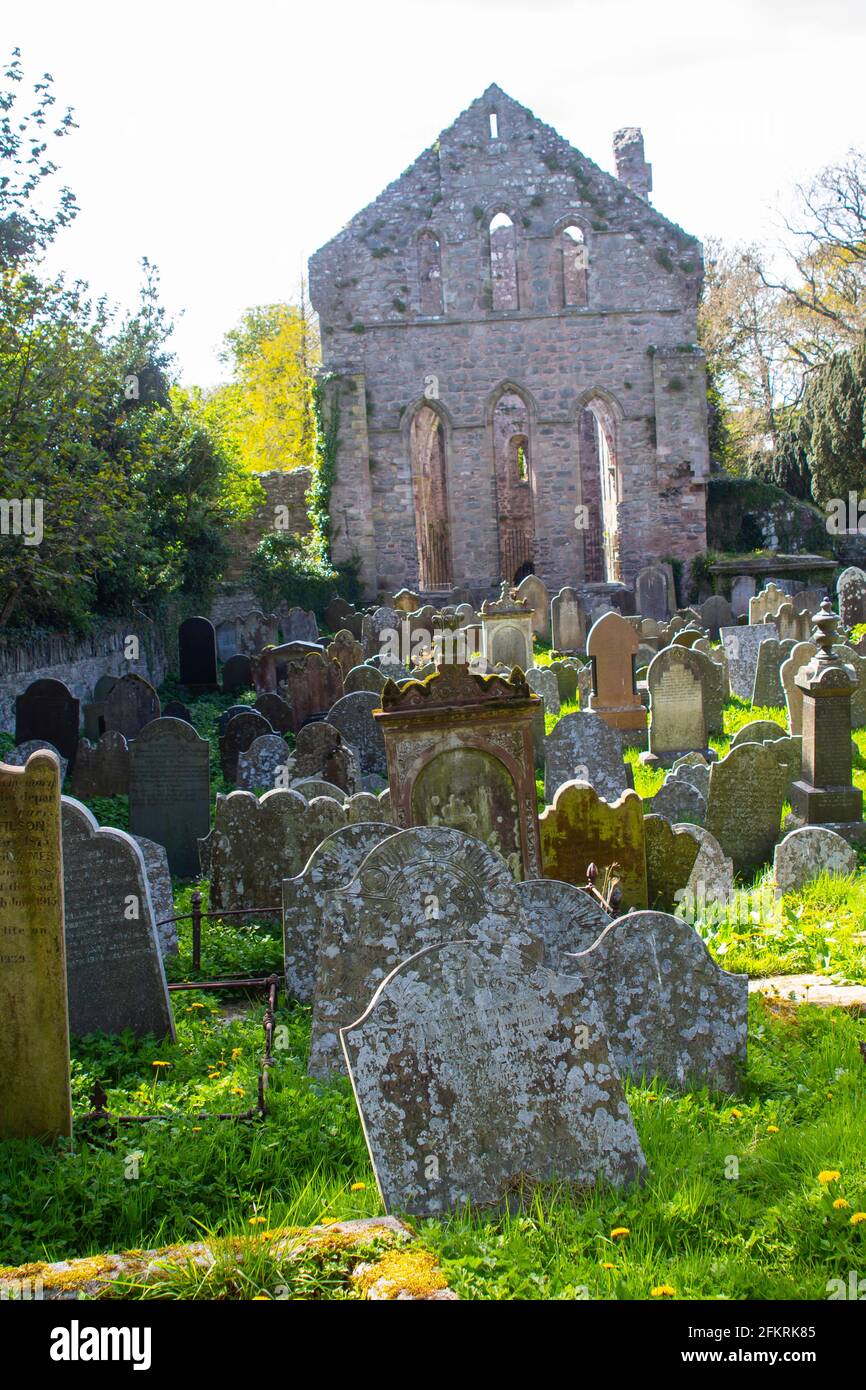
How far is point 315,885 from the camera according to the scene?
6.41 metres

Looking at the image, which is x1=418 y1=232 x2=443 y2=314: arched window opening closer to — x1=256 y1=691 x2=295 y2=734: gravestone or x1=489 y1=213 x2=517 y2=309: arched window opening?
x1=489 y1=213 x2=517 y2=309: arched window opening

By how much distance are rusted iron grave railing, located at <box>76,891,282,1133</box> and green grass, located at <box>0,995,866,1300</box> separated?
0.05 meters

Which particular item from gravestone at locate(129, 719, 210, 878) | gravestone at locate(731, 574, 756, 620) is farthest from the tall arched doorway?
gravestone at locate(129, 719, 210, 878)

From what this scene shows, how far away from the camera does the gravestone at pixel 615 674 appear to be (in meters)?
13.9

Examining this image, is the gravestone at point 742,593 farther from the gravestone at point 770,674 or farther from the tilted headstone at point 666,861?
the tilted headstone at point 666,861

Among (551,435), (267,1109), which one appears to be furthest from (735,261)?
(267,1109)

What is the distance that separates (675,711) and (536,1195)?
9401 mm

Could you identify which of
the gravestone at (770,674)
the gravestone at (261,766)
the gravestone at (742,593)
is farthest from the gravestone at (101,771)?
the gravestone at (742,593)

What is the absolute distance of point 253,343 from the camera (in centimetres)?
4656

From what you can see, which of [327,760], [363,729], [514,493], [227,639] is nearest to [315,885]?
[327,760]

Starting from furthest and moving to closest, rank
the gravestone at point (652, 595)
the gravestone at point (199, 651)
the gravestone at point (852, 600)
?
the gravestone at point (652, 595)
the gravestone at point (852, 600)
the gravestone at point (199, 651)

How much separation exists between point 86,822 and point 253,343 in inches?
1704

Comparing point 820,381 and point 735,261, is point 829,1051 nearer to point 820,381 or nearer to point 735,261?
point 820,381

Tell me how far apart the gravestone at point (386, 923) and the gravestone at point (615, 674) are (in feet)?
28.4
